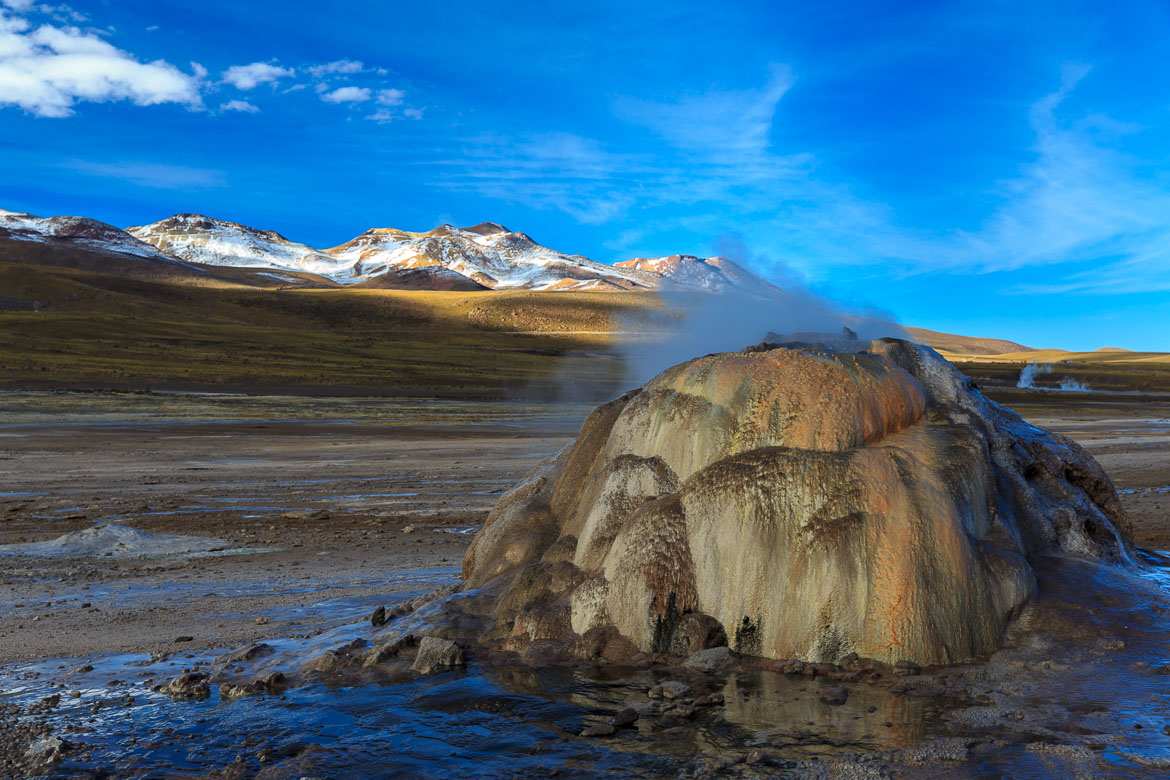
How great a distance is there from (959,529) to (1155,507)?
11.0m

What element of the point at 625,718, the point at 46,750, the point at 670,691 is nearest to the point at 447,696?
the point at 625,718

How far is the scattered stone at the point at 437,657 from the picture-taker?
23.1 feet

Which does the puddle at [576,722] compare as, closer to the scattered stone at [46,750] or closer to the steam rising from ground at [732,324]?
the scattered stone at [46,750]

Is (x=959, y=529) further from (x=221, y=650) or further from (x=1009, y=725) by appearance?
(x=221, y=650)

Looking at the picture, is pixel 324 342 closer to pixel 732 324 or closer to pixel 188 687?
pixel 732 324

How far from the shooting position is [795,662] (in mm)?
6672

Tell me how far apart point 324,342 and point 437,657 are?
9897 centimetres

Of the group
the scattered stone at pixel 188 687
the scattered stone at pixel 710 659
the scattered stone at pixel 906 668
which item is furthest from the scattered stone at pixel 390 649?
the scattered stone at pixel 906 668

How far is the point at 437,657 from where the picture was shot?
7.09 meters

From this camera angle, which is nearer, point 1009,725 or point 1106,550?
point 1009,725

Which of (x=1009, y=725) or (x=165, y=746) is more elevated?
(x=1009, y=725)

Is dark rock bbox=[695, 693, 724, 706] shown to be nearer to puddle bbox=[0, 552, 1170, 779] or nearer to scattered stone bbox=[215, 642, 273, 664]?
puddle bbox=[0, 552, 1170, 779]

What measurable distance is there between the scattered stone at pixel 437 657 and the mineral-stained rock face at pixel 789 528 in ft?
1.65

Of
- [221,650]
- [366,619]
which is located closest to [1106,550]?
[366,619]
